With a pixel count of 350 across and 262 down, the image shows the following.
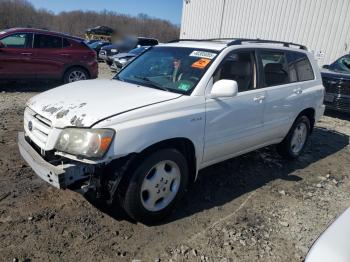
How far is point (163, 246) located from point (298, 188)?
2.35m

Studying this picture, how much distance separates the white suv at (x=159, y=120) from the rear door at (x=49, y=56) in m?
5.83

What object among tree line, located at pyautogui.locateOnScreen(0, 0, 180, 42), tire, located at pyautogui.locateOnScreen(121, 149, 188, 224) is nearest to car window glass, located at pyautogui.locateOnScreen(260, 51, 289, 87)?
tire, located at pyautogui.locateOnScreen(121, 149, 188, 224)

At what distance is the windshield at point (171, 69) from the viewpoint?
12.5 ft

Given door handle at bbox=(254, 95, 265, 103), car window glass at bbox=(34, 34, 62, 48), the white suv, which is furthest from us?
car window glass at bbox=(34, 34, 62, 48)

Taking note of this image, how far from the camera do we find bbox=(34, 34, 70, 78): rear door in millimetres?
9641

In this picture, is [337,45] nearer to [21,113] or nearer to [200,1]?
[200,1]

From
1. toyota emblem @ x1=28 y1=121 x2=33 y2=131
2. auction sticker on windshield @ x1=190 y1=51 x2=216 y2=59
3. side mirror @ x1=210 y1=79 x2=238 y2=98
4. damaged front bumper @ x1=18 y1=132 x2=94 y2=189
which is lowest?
damaged front bumper @ x1=18 y1=132 x2=94 y2=189

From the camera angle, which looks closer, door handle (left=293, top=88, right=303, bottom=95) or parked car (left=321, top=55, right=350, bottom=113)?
door handle (left=293, top=88, right=303, bottom=95)

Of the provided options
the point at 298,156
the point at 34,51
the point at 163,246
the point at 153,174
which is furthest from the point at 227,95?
the point at 34,51

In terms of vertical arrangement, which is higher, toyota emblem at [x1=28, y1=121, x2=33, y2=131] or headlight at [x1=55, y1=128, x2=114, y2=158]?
headlight at [x1=55, y1=128, x2=114, y2=158]

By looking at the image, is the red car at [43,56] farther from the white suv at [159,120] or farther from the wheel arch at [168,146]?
the wheel arch at [168,146]

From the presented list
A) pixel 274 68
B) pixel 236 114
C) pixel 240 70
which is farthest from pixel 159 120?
pixel 274 68

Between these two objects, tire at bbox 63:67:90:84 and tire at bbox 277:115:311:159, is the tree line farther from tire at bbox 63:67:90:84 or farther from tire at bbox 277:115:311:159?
tire at bbox 277:115:311:159

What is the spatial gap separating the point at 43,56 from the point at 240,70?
707 cm
